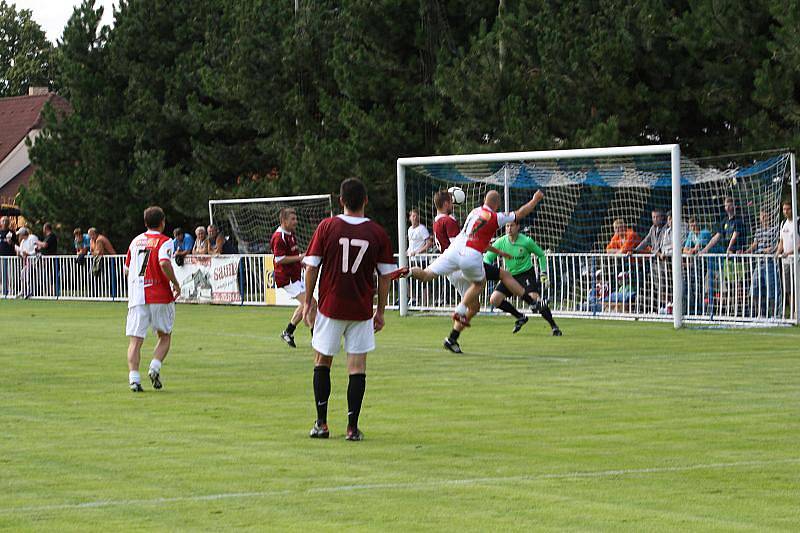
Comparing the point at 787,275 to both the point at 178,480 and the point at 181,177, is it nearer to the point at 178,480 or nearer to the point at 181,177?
the point at 178,480

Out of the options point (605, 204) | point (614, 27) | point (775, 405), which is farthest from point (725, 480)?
point (614, 27)

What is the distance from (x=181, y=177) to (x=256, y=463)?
116 ft

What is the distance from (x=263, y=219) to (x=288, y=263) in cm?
1764

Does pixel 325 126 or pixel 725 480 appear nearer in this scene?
pixel 725 480

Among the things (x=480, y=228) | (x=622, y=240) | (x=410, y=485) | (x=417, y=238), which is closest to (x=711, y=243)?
(x=622, y=240)

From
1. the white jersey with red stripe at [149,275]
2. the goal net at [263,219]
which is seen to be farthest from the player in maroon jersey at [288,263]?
the goal net at [263,219]

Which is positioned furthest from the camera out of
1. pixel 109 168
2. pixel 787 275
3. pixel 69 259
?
pixel 109 168

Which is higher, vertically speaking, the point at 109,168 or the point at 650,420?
the point at 109,168

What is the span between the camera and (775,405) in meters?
13.2

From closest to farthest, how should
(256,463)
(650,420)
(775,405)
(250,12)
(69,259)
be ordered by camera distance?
1. (256,463)
2. (650,420)
3. (775,405)
4. (69,259)
5. (250,12)

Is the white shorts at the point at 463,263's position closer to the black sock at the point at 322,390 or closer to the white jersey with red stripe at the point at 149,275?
the white jersey with red stripe at the point at 149,275

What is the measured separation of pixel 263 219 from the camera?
125 feet

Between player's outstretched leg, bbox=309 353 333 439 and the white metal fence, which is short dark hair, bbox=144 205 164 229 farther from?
the white metal fence

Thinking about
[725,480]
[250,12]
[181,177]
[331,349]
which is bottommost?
[725,480]
